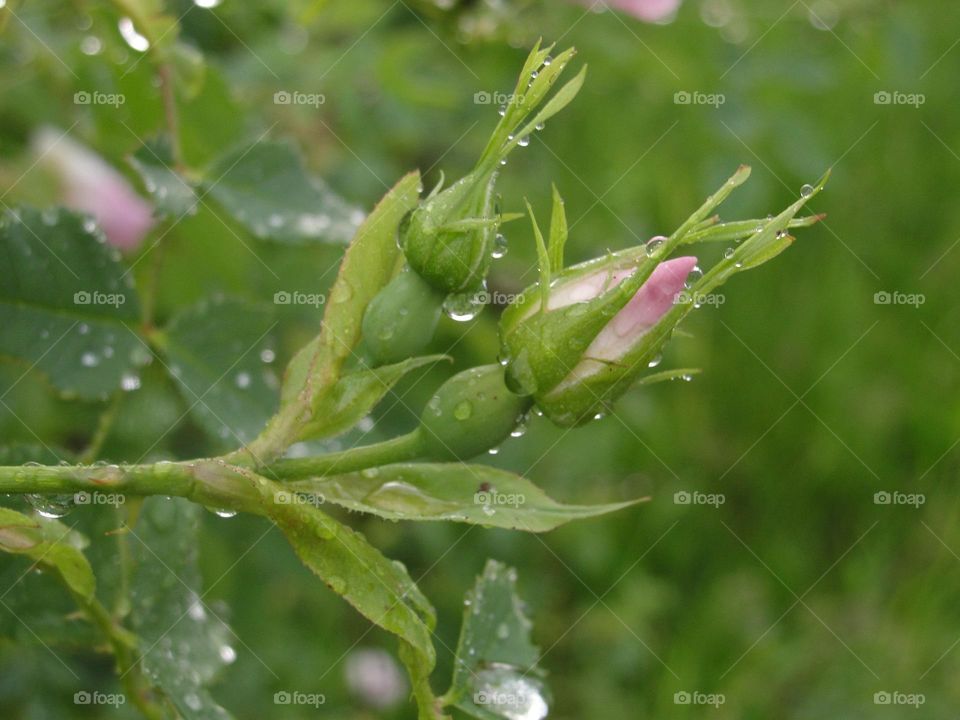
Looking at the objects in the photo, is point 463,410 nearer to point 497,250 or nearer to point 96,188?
point 497,250

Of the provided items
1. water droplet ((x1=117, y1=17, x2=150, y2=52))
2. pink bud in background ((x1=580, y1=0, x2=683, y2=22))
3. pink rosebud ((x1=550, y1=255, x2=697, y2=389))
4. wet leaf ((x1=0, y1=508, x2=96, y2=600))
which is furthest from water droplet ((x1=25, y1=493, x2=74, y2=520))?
pink bud in background ((x1=580, y1=0, x2=683, y2=22))

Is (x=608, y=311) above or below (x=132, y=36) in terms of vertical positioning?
below

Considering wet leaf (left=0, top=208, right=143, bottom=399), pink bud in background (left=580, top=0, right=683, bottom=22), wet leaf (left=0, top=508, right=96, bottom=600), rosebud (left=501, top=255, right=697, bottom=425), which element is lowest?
wet leaf (left=0, top=508, right=96, bottom=600)

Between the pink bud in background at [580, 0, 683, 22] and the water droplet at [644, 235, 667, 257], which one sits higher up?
the pink bud in background at [580, 0, 683, 22]

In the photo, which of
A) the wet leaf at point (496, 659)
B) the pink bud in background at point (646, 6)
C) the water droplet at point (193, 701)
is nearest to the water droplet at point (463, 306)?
the wet leaf at point (496, 659)

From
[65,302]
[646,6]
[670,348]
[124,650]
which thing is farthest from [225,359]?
[670,348]

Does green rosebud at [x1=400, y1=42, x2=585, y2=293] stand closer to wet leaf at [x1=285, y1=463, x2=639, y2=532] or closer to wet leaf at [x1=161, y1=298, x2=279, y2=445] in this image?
wet leaf at [x1=285, y1=463, x2=639, y2=532]

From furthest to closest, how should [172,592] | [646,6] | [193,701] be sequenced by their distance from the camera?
[646,6] < [172,592] < [193,701]
